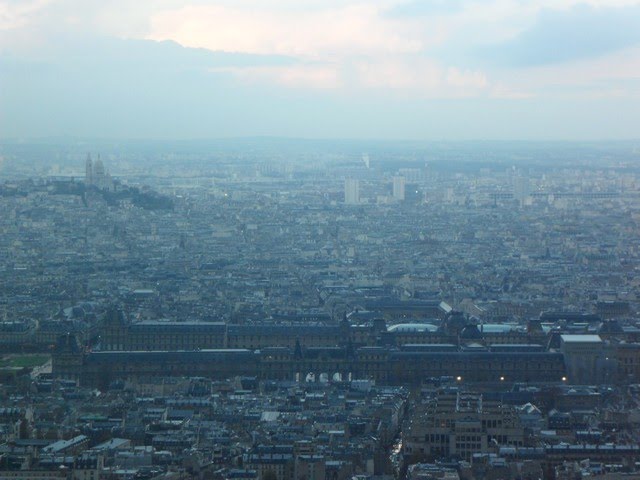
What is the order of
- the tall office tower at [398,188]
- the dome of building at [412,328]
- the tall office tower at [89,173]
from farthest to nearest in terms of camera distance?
1. the tall office tower at [398,188]
2. the tall office tower at [89,173]
3. the dome of building at [412,328]

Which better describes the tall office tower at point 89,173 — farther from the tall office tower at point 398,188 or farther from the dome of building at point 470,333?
the dome of building at point 470,333

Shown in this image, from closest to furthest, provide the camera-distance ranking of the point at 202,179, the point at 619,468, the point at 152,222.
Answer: the point at 619,468 → the point at 152,222 → the point at 202,179

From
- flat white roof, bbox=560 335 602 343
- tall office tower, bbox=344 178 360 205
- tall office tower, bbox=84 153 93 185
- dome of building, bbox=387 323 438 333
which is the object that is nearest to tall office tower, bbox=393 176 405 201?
tall office tower, bbox=344 178 360 205

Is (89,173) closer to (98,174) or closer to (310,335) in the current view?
(98,174)

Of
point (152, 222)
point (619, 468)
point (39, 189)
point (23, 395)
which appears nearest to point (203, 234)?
point (152, 222)

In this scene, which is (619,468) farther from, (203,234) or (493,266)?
(203,234)

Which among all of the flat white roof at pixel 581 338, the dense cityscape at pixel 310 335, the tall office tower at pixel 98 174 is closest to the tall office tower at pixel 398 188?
the dense cityscape at pixel 310 335

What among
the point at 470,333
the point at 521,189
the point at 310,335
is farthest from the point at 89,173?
the point at 470,333
